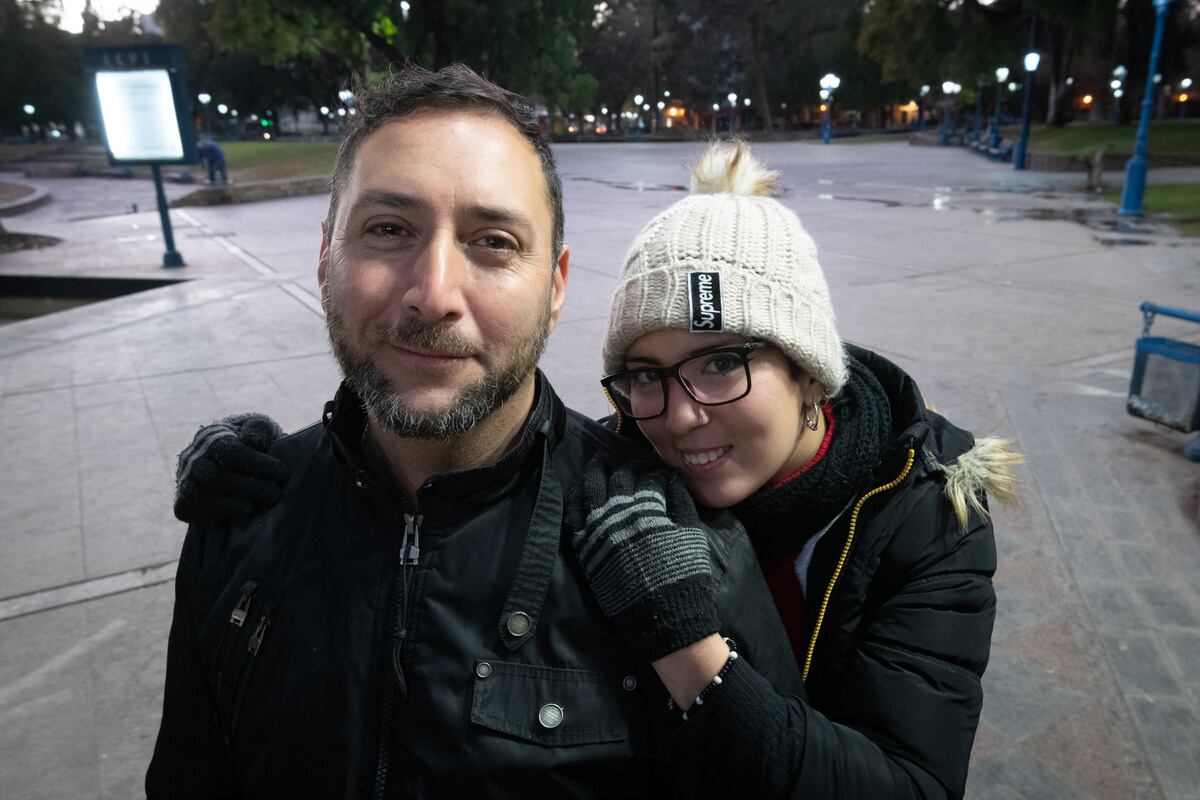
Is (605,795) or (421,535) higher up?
(421,535)

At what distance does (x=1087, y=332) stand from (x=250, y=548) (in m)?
7.90

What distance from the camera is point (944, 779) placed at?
1.65 meters

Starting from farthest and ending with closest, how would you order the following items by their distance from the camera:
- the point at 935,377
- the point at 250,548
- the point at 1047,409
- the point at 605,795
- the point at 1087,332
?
the point at 1087,332 < the point at 935,377 < the point at 1047,409 < the point at 250,548 < the point at 605,795

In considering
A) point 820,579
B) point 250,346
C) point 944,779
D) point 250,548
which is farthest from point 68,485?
point 944,779

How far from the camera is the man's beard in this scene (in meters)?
1.43

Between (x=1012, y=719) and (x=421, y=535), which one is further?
(x=1012, y=719)

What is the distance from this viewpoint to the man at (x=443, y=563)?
141 centimetres

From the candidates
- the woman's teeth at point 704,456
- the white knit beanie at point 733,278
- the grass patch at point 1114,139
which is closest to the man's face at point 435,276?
the white knit beanie at point 733,278

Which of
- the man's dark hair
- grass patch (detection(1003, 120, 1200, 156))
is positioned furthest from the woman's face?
grass patch (detection(1003, 120, 1200, 156))

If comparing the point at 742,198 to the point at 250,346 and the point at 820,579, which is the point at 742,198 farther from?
the point at 250,346

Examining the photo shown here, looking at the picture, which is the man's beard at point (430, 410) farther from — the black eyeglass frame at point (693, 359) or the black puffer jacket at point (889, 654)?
the black puffer jacket at point (889, 654)

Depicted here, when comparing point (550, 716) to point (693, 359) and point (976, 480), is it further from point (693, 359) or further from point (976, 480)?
point (976, 480)

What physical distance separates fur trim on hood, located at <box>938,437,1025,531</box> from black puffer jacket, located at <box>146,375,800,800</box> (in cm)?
58

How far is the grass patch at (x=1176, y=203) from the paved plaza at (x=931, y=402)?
4.68 ft
